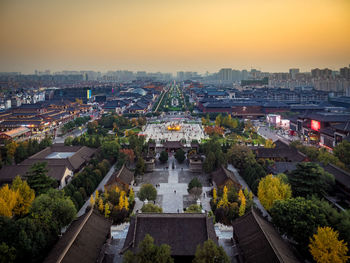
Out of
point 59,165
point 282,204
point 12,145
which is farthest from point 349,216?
point 12,145

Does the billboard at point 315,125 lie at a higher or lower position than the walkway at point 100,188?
higher

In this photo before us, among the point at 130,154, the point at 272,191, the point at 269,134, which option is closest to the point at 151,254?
the point at 272,191

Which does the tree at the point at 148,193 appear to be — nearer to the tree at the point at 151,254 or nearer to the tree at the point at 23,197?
the tree at the point at 23,197

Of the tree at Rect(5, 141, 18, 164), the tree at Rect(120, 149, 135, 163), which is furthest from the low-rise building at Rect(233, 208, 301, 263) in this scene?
the tree at Rect(5, 141, 18, 164)

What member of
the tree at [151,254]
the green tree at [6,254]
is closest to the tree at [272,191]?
the tree at [151,254]

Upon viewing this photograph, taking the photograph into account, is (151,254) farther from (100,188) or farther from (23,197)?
(100,188)

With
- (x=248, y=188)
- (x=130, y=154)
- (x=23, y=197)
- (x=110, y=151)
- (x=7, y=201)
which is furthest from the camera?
(x=110, y=151)
